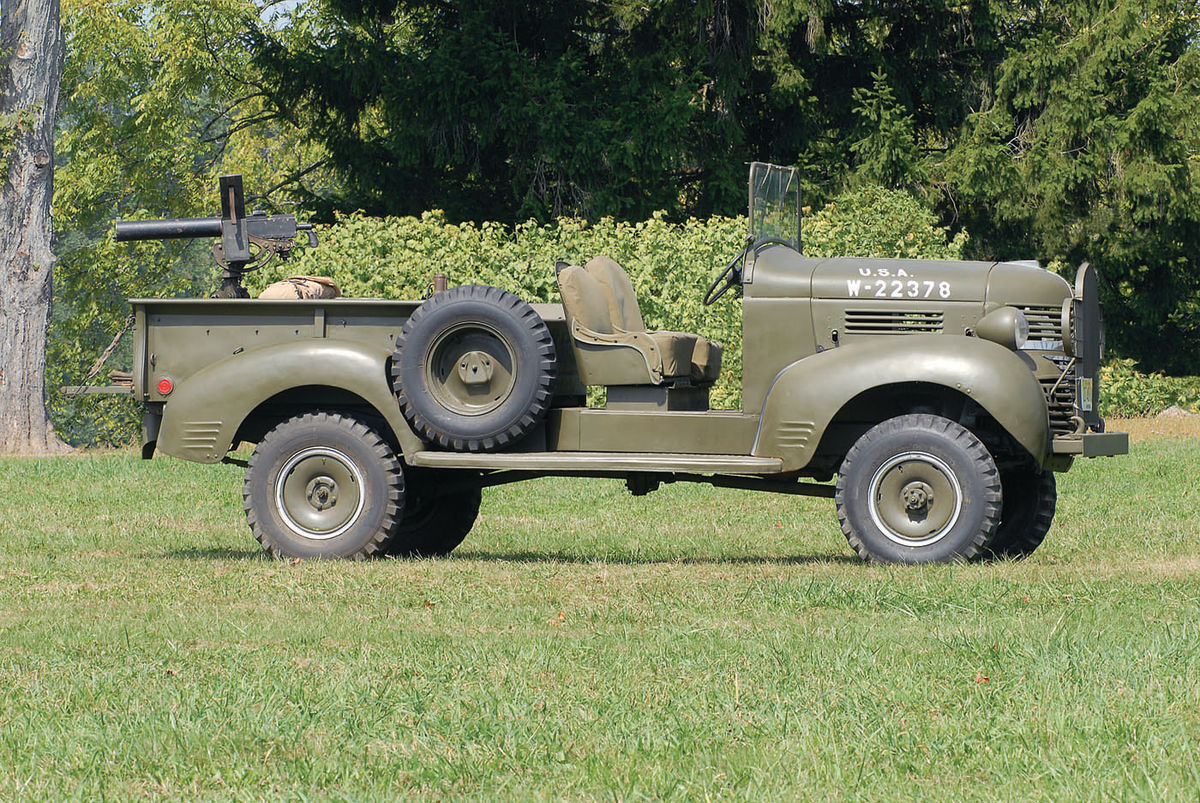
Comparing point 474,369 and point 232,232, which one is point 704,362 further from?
point 232,232

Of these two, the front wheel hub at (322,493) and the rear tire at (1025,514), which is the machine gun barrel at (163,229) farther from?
the rear tire at (1025,514)

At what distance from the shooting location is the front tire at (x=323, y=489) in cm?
984

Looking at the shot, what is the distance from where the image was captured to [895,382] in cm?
915

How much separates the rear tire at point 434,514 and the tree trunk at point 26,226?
11430 mm

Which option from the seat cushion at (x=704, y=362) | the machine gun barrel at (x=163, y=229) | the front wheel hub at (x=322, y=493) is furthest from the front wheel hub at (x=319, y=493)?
the seat cushion at (x=704, y=362)

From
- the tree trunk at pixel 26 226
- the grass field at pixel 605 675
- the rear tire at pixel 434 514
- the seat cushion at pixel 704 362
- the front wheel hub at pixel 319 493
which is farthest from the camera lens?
the tree trunk at pixel 26 226

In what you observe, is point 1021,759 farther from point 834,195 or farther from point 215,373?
point 834,195

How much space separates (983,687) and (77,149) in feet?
109

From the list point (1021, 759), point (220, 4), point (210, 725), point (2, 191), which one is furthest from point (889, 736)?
point (220, 4)

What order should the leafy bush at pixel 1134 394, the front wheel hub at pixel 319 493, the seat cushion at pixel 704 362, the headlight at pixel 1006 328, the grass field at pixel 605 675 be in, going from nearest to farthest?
1. the grass field at pixel 605 675
2. the headlight at pixel 1006 328
3. the front wheel hub at pixel 319 493
4. the seat cushion at pixel 704 362
5. the leafy bush at pixel 1134 394

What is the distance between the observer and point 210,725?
512cm

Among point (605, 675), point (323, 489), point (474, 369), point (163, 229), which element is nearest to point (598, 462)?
point (474, 369)

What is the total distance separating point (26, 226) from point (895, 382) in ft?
49.9

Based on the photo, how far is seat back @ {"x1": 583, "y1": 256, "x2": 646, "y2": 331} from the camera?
10.2 meters
